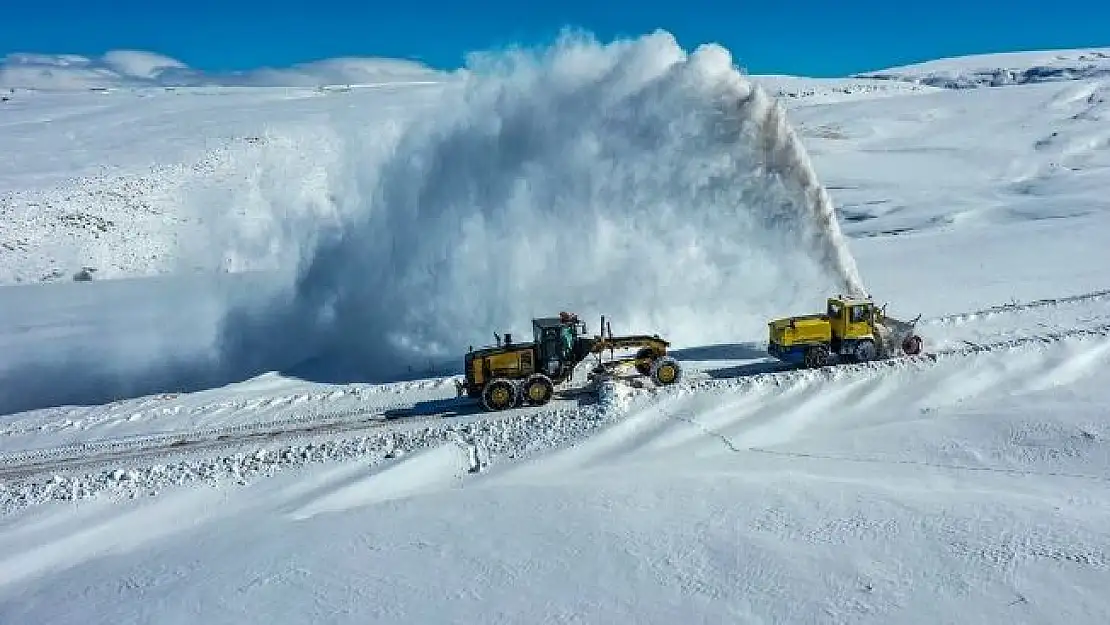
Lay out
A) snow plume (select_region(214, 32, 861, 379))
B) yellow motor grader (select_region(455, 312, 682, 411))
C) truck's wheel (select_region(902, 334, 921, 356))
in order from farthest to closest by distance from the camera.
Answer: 1. snow plume (select_region(214, 32, 861, 379))
2. truck's wheel (select_region(902, 334, 921, 356))
3. yellow motor grader (select_region(455, 312, 682, 411))

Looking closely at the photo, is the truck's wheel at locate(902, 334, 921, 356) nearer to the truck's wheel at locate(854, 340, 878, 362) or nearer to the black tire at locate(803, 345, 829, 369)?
the truck's wheel at locate(854, 340, 878, 362)

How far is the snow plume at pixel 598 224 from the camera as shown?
22.2 metres

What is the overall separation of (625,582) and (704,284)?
1398 cm

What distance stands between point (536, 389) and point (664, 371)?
291cm

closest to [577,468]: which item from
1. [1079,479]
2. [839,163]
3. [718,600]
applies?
[718,600]

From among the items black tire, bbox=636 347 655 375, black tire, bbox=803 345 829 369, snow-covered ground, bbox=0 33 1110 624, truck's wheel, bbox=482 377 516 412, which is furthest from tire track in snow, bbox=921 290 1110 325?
truck's wheel, bbox=482 377 516 412

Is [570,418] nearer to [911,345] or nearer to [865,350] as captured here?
[865,350]

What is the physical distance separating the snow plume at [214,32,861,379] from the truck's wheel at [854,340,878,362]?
13.7 ft

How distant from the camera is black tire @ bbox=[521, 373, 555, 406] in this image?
58.6 feet

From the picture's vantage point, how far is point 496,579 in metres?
10.9

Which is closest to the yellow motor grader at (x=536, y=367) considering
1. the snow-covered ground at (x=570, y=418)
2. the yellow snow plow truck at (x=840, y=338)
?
the snow-covered ground at (x=570, y=418)

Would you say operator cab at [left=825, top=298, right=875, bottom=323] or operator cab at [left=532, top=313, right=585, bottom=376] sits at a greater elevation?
operator cab at [left=825, top=298, right=875, bottom=323]

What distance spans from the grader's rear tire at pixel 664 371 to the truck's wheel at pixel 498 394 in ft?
10.5

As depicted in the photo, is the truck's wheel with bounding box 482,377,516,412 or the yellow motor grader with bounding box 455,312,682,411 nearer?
the truck's wheel with bounding box 482,377,516,412
